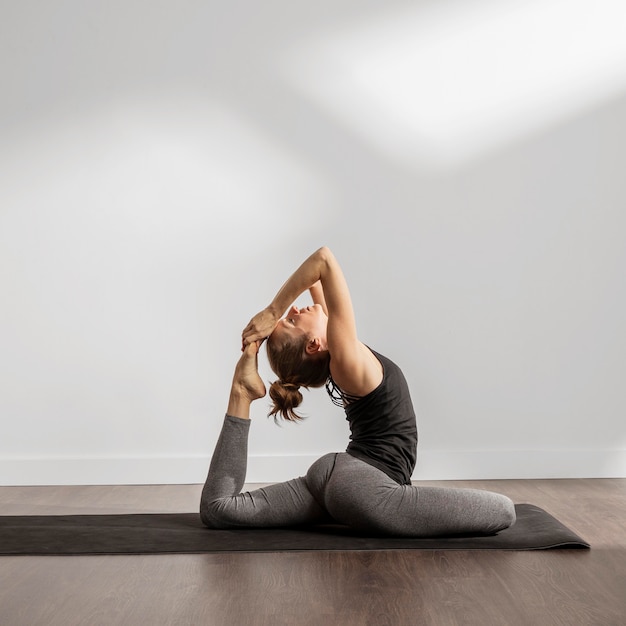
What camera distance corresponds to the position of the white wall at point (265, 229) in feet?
13.1

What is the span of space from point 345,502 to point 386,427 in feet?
0.94

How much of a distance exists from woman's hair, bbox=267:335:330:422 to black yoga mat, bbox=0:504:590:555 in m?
0.39

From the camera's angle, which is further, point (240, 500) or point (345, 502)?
point (240, 500)

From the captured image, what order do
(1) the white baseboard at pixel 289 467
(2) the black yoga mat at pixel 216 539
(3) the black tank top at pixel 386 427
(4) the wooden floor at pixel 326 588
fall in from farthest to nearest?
(1) the white baseboard at pixel 289 467 < (3) the black tank top at pixel 386 427 < (2) the black yoga mat at pixel 216 539 < (4) the wooden floor at pixel 326 588

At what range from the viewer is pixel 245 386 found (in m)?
2.79

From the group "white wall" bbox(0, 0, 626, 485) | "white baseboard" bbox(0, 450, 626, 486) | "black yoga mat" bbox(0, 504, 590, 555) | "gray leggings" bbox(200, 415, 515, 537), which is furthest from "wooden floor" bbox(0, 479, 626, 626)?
"white wall" bbox(0, 0, 626, 485)

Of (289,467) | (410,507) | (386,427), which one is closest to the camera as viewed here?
(410,507)

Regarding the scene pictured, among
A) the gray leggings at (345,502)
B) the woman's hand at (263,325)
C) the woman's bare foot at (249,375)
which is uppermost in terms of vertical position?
the woman's hand at (263,325)

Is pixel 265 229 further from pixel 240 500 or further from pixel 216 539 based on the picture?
pixel 216 539

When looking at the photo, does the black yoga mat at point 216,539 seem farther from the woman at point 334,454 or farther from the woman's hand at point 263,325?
the woman's hand at point 263,325

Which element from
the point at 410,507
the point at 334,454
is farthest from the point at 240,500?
the point at 410,507

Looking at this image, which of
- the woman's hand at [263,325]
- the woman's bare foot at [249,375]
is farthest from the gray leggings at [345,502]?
the woman's hand at [263,325]

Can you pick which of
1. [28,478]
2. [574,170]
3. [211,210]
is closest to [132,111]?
[211,210]

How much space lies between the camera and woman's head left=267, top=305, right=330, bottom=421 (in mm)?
2709
